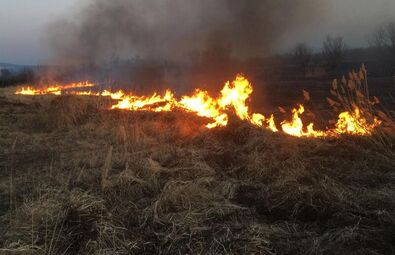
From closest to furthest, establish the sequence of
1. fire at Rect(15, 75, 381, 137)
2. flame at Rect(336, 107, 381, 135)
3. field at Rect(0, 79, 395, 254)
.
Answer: field at Rect(0, 79, 395, 254) < flame at Rect(336, 107, 381, 135) < fire at Rect(15, 75, 381, 137)

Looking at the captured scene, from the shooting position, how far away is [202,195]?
211 inches

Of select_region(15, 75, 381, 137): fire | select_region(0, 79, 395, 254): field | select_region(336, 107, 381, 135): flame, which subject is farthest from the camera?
select_region(15, 75, 381, 137): fire

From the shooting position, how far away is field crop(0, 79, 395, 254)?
4168 millimetres

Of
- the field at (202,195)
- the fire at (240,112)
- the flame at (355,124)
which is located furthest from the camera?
the fire at (240,112)

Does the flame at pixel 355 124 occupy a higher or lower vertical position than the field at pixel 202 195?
higher

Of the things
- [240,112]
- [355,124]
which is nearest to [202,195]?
[355,124]

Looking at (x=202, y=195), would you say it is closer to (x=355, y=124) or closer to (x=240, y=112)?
(x=355, y=124)

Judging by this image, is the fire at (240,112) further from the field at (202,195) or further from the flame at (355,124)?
the field at (202,195)

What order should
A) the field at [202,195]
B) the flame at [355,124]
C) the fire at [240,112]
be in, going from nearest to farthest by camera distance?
the field at [202,195] < the flame at [355,124] < the fire at [240,112]

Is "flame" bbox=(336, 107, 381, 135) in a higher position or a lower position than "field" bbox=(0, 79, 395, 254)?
higher

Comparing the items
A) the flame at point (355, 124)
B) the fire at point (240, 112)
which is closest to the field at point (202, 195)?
the flame at point (355, 124)

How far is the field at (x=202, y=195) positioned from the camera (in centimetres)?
417

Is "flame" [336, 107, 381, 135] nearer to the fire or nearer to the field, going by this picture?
the fire

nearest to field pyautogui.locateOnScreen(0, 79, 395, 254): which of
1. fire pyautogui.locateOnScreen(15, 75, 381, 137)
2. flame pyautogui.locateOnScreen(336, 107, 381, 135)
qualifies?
flame pyautogui.locateOnScreen(336, 107, 381, 135)
